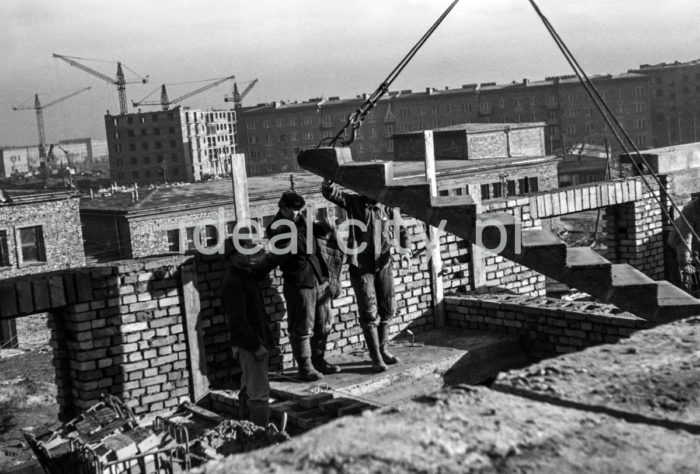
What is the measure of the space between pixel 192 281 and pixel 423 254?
2.83 metres

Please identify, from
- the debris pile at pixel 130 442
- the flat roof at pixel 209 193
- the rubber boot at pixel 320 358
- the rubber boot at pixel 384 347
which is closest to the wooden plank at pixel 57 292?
the debris pile at pixel 130 442

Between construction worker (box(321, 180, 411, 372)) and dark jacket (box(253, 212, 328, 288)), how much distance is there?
35 cm

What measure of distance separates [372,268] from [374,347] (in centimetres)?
73

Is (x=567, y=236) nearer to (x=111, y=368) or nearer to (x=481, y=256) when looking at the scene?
(x=481, y=256)

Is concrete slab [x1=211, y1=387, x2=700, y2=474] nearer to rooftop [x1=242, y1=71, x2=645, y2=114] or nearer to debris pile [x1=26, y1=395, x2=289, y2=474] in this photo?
debris pile [x1=26, y1=395, x2=289, y2=474]

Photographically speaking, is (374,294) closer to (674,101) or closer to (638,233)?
(638,233)

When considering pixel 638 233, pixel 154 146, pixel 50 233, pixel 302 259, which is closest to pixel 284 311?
pixel 302 259

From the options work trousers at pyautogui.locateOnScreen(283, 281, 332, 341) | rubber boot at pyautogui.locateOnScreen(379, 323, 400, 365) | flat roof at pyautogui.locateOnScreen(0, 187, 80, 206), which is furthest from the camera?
flat roof at pyautogui.locateOnScreen(0, 187, 80, 206)

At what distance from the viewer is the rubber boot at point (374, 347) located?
7641 mm

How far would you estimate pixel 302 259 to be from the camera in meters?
7.34

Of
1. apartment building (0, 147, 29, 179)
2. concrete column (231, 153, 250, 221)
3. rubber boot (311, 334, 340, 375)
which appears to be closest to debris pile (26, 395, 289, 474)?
rubber boot (311, 334, 340, 375)

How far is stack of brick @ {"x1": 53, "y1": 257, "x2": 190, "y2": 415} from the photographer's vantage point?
7.09 meters

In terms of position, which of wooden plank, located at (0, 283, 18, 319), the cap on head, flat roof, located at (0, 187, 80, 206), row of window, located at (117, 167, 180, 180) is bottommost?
wooden plank, located at (0, 283, 18, 319)

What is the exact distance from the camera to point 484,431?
2195mm
